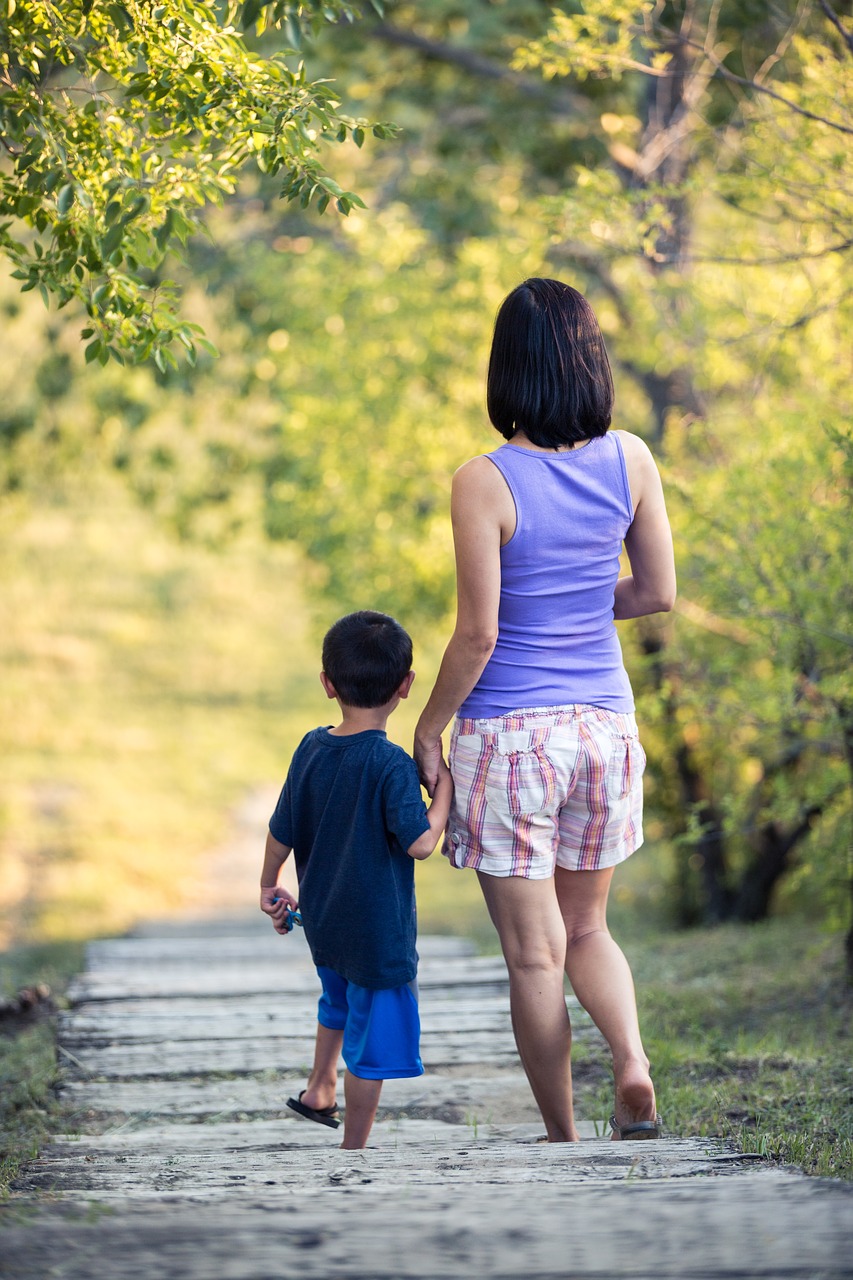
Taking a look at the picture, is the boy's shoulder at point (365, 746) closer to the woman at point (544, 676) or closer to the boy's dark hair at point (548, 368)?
the woman at point (544, 676)

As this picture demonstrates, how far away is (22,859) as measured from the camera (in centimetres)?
1312

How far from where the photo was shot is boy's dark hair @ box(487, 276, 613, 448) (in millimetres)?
2570

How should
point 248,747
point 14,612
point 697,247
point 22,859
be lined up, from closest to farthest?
point 697,247 < point 22,859 < point 248,747 < point 14,612

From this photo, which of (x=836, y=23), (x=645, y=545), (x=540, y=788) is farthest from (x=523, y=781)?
(x=836, y=23)

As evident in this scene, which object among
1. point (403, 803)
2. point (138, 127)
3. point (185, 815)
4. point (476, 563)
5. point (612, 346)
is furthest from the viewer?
point (185, 815)

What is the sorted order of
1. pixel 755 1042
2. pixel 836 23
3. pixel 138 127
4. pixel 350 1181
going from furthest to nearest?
pixel 755 1042
pixel 836 23
pixel 138 127
pixel 350 1181

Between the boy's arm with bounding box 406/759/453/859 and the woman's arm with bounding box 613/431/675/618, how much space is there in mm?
552

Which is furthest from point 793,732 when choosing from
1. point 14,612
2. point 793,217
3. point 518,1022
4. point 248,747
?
point 14,612

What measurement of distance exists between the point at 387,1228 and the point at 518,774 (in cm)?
108

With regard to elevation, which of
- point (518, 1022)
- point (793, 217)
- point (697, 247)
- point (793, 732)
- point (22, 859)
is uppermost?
point (697, 247)

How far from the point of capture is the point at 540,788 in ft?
8.42

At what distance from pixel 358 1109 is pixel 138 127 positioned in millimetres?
2409

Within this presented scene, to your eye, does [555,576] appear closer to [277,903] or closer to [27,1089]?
[277,903]

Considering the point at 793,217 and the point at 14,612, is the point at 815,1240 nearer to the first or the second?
the point at 793,217
